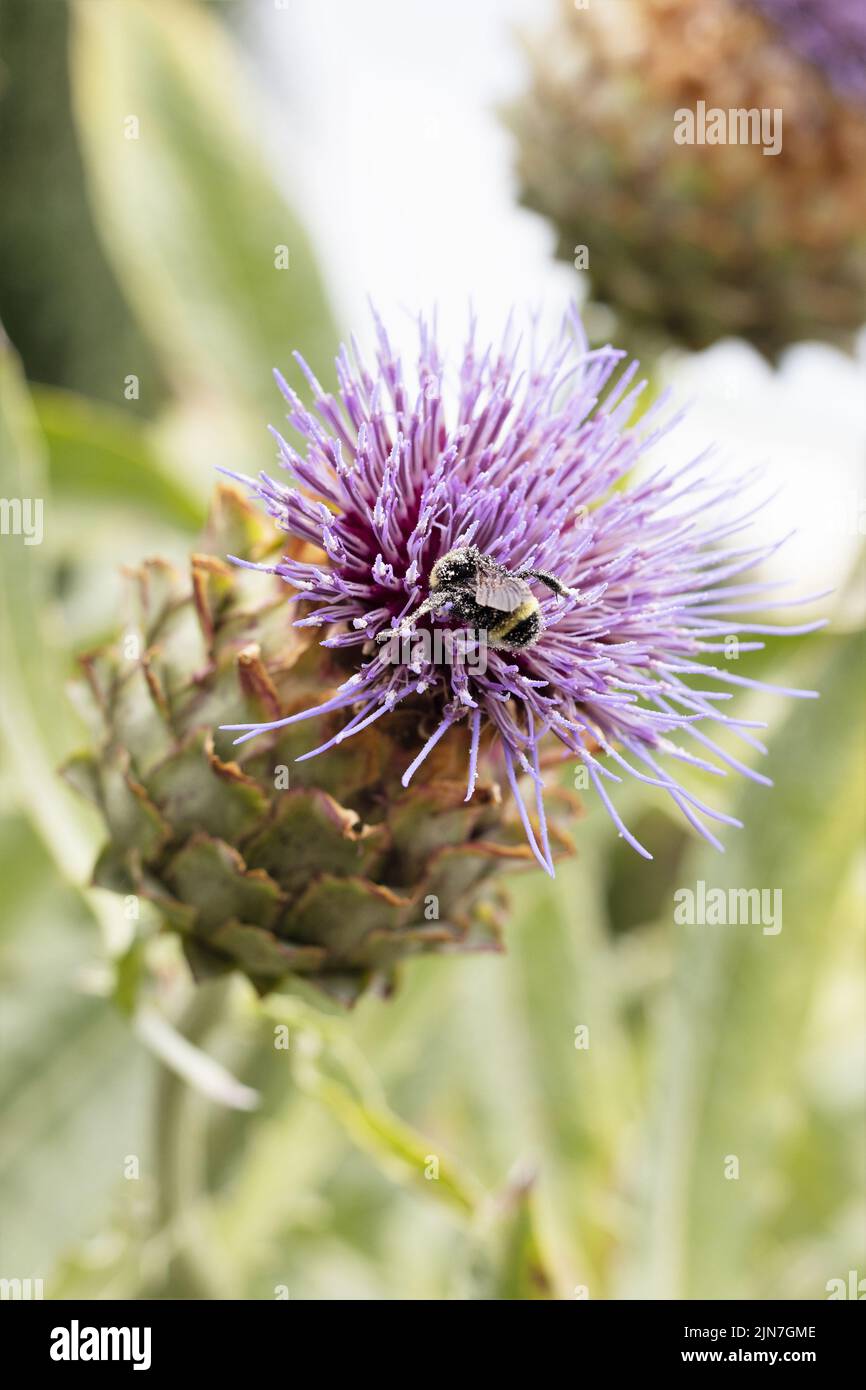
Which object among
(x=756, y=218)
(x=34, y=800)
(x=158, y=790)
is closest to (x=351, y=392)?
(x=158, y=790)

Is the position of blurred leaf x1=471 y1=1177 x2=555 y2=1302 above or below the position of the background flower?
below

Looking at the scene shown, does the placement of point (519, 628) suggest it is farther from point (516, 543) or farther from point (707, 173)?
point (707, 173)

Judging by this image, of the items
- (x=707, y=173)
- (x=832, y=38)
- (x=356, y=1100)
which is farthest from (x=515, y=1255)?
(x=832, y=38)

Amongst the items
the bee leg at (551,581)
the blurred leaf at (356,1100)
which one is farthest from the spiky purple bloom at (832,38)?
the blurred leaf at (356,1100)

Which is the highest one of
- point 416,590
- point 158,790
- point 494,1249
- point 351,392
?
point 351,392

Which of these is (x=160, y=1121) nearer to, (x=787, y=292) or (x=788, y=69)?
(x=787, y=292)

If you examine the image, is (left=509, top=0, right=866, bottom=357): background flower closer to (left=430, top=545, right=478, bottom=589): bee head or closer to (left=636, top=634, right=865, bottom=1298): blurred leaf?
(left=636, top=634, right=865, bottom=1298): blurred leaf

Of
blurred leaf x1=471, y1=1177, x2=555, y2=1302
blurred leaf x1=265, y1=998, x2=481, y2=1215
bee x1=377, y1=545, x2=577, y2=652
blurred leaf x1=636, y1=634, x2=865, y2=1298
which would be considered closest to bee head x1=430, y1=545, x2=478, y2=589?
bee x1=377, y1=545, x2=577, y2=652
